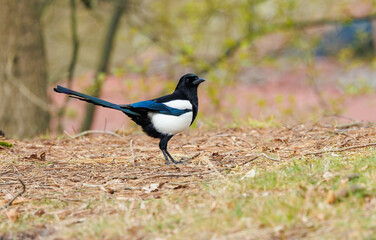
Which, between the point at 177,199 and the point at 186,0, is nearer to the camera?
the point at 177,199

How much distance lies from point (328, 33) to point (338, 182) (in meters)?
11.2

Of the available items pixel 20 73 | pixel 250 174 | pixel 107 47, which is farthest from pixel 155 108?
pixel 107 47

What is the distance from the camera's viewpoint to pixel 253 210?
2855mm

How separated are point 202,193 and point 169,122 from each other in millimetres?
1636

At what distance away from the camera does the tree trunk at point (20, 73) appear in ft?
27.2

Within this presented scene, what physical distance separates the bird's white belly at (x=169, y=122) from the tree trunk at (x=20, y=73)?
397 centimetres

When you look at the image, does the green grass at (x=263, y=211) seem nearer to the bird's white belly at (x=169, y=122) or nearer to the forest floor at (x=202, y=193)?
the forest floor at (x=202, y=193)

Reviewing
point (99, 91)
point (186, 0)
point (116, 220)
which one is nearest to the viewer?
point (116, 220)

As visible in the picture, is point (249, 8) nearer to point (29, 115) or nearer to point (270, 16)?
point (270, 16)

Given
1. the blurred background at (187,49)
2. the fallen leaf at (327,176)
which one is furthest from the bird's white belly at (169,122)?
the blurred background at (187,49)

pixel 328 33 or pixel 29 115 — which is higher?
pixel 328 33

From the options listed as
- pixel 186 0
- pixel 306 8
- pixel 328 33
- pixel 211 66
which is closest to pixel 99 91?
pixel 211 66

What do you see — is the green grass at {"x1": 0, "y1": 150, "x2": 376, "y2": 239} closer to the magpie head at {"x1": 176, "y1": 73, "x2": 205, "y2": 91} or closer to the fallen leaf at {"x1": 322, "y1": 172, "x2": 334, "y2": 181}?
the fallen leaf at {"x1": 322, "y1": 172, "x2": 334, "y2": 181}

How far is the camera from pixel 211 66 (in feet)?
36.2
